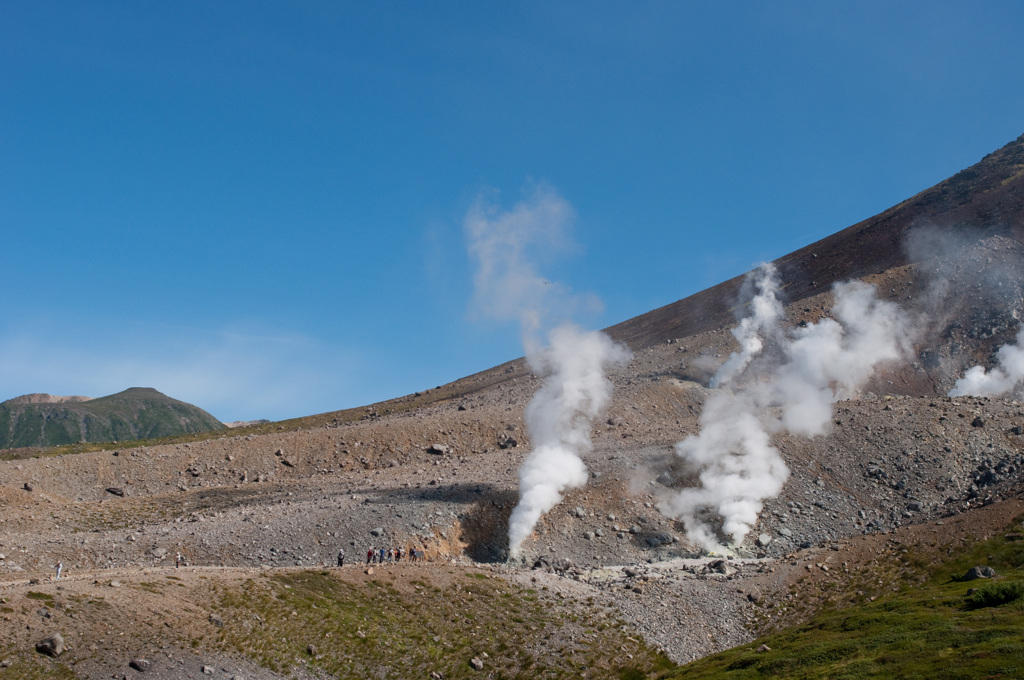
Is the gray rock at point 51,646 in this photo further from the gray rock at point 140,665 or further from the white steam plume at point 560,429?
the white steam plume at point 560,429

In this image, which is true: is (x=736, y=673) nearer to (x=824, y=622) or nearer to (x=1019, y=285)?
(x=824, y=622)

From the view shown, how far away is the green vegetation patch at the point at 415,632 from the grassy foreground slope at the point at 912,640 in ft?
15.8

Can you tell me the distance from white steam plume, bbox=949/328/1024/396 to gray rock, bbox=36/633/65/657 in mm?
100266

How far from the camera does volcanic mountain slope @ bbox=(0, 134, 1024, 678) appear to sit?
139ft

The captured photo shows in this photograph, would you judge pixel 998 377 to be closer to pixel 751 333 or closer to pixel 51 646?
pixel 751 333

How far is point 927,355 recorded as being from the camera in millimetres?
112562

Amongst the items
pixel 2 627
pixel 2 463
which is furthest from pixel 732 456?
pixel 2 463

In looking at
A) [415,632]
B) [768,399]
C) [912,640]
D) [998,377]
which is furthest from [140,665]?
[998,377]

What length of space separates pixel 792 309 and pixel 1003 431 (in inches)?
1926

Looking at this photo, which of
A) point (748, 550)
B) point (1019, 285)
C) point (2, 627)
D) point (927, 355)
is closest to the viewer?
point (2, 627)

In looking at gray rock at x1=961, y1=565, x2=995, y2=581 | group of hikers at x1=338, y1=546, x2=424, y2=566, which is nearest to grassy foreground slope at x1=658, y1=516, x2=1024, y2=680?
gray rock at x1=961, y1=565, x2=995, y2=581

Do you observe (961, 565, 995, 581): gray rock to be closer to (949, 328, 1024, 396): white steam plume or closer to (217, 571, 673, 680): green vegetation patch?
(217, 571, 673, 680): green vegetation patch

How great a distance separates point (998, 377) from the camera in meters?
104

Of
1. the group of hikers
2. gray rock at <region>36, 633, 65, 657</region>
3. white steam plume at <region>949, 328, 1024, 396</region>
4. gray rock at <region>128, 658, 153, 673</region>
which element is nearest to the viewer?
gray rock at <region>36, 633, 65, 657</region>
